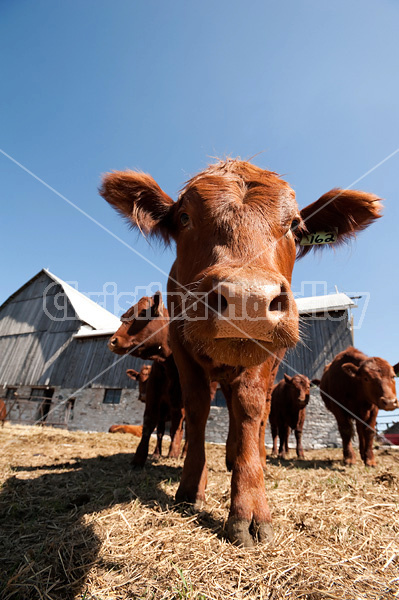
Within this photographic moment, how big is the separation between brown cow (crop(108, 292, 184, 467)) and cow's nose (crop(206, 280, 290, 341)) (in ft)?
12.3

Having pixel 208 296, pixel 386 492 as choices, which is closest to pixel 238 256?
pixel 208 296

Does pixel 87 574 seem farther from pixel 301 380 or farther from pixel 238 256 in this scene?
pixel 301 380

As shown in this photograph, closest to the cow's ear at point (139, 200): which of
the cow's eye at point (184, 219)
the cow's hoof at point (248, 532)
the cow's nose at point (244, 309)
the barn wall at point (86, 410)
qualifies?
the cow's eye at point (184, 219)

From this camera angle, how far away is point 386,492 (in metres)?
3.35

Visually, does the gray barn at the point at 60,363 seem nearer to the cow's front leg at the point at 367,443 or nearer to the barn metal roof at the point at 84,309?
the barn metal roof at the point at 84,309

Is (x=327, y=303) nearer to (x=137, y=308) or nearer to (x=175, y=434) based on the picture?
(x=175, y=434)

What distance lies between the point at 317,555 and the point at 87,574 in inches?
45.3

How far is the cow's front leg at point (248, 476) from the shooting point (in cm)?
193

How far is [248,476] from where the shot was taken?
213 centimetres

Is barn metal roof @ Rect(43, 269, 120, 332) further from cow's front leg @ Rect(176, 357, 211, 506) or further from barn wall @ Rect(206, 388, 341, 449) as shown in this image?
cow's front leg @ Rect(176, 357, 211, 506)

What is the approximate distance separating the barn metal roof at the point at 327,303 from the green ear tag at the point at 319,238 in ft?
45.0

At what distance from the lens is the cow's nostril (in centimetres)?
167

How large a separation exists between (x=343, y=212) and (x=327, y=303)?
1670 cm

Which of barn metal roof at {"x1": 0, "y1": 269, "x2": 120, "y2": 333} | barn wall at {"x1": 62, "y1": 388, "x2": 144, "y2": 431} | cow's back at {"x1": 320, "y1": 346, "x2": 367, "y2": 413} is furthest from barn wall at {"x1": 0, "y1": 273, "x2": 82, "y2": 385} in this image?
cow's back at {"x1": 320, "y1": 346, "x2": 367, "y2": 413}
